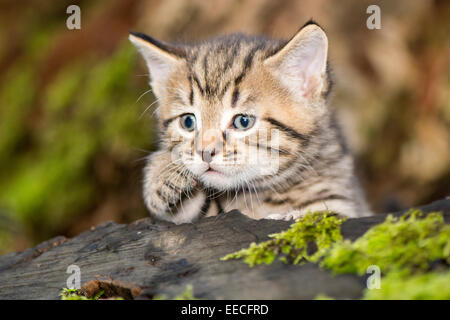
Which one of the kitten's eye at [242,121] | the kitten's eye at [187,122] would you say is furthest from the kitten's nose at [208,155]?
the kitten's eye at [187,122]

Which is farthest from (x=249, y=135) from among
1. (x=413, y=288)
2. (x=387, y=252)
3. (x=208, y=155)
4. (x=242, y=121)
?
(x=413, y=288)

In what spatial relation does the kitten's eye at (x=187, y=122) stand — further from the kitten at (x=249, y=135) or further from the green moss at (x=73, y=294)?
the green moss at (x=73, y=294)

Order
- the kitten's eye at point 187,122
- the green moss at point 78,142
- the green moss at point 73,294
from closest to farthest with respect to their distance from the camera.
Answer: the green moss at point 73,294 < the kitten's eye at point 187,122 < the green moss at point 78,142

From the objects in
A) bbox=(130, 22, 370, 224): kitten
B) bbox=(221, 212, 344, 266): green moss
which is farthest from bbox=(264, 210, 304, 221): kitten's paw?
bbox=(221, 212, 344, 266): green moss

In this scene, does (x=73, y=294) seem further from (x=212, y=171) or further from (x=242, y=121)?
(x=242, y=121)

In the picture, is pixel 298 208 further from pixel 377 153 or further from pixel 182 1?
pixel 182 1

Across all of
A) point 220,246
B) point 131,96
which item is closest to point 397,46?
point 131,96

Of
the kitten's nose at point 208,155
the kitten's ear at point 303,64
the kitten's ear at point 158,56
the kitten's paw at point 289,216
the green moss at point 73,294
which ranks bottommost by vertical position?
the green moss at point 73,294
